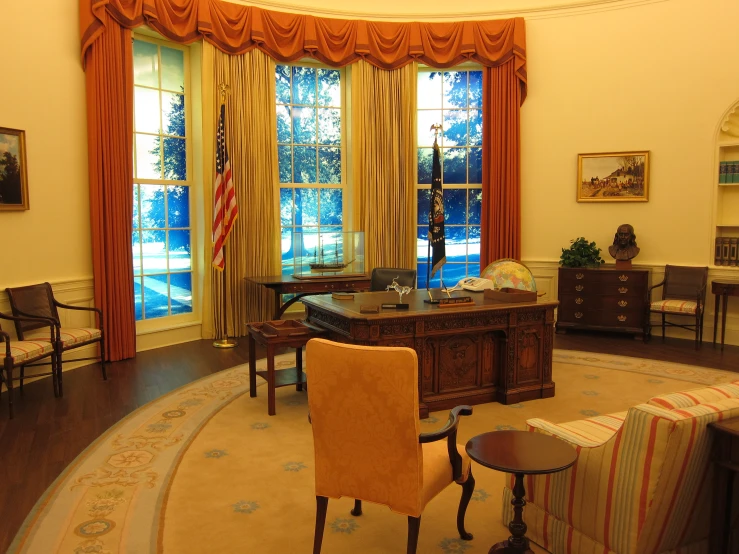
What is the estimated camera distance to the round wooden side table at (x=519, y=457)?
249 centimetres

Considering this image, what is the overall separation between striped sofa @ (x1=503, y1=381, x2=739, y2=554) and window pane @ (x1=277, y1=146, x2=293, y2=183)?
6.00 m

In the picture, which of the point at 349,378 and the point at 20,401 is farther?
the point at 20,401

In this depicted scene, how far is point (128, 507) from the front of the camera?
3.35m

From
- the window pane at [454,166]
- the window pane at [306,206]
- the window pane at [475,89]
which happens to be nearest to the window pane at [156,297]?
the window pane at [306,206]

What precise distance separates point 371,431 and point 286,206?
6.01m

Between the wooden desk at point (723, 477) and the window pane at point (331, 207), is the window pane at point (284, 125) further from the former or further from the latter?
the wooden desk at point (723, 477)

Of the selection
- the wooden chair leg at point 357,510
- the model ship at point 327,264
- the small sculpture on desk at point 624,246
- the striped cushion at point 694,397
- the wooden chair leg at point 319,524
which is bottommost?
the wooden chair leg at point 357,510

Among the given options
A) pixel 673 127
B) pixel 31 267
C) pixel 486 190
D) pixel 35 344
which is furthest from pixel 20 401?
pixel 673 127

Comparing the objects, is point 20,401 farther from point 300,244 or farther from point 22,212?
point 300,244

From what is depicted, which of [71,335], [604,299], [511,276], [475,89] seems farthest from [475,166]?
[71,335]

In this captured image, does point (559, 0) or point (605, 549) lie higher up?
point (559, 0)

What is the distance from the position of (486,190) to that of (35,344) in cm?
567

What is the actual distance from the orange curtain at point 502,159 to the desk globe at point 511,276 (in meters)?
2.53

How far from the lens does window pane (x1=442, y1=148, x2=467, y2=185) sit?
877cm
